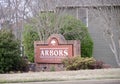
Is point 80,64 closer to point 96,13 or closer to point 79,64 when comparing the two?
point 79,64

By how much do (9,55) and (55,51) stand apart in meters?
2.69

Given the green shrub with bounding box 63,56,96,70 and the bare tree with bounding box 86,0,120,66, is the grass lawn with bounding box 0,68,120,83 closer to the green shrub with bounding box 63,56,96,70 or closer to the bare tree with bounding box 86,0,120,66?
the green shrub with bounding box 63,56,96,70

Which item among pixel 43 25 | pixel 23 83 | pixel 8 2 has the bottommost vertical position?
pixel 23 83

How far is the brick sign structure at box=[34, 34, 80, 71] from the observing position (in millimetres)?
19453

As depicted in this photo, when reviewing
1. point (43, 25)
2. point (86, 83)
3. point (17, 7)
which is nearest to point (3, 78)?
point (86, 83)

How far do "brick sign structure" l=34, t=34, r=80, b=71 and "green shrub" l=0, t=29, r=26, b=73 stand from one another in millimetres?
1299

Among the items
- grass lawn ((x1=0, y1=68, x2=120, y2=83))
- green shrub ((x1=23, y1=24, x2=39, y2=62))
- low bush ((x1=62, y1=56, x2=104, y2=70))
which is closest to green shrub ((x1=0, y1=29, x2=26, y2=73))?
low bush ((x1=62, y1=56, x2=104, y2=70))

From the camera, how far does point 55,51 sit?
19.5 m

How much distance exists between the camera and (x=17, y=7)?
110 ft

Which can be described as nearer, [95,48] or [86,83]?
[86,83]

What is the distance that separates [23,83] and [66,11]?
14.0 m

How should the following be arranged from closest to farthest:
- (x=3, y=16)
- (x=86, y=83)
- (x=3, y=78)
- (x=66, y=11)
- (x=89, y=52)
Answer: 1. (x=86, y=83)
2. (x=3, y=78)
3. (x=89, y=52)
4. (x=66, y=11)
5. (x=3, y=16)

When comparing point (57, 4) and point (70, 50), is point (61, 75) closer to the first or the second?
point (70, 50)

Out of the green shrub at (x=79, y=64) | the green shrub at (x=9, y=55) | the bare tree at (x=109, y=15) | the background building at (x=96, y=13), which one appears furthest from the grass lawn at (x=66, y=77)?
the background building at (x=96, y=13)
